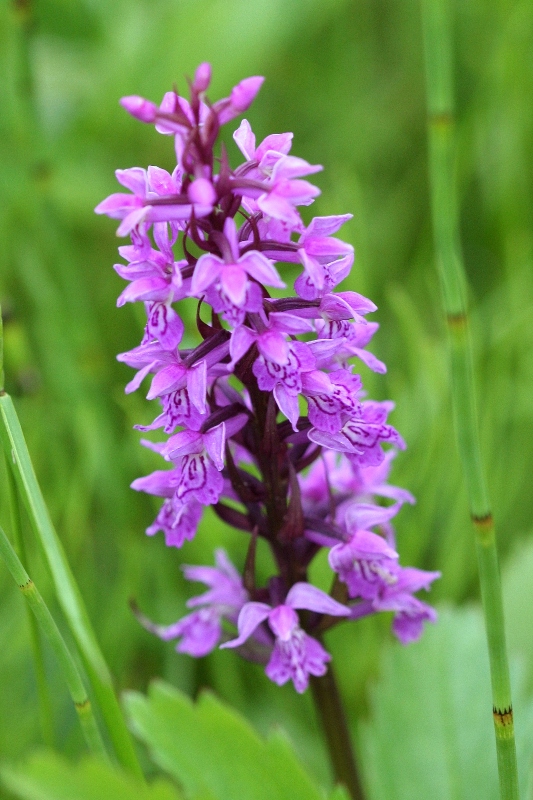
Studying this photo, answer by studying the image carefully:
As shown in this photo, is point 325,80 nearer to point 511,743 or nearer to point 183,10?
point 183,10

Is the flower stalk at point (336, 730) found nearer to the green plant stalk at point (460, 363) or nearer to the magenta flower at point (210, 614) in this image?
the magenta flower at point (210, 614)

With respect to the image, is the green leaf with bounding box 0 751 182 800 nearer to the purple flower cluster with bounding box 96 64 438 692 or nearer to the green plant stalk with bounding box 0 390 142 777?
the green plant stalk with bounding box 0 390 142 777

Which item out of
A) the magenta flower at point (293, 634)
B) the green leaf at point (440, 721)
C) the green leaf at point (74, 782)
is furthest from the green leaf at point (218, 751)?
the green leaf at point (440, 721)

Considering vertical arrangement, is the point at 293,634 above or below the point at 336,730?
above

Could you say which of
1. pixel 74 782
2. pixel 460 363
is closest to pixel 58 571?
pixel 74 782

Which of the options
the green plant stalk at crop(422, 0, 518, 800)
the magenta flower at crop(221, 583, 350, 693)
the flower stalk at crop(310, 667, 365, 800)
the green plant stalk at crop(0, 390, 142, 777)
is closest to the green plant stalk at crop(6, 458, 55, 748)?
the green plant stalk at crop(0, 390, 142, 777)

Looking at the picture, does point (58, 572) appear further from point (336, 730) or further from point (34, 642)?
point (336, 730)

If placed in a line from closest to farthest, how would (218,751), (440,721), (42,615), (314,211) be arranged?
(42,615)
(218,751)
(440,721)
(314,211)
